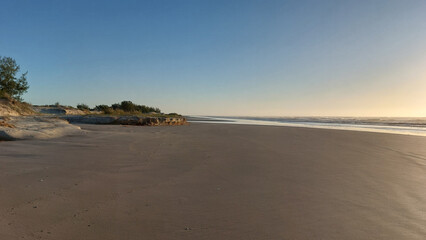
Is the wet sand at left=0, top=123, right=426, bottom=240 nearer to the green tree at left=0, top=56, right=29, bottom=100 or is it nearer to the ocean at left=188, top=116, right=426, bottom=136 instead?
the ocean at left=188, top=116, right=426, bottom=136

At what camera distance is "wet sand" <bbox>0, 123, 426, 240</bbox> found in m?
1.87

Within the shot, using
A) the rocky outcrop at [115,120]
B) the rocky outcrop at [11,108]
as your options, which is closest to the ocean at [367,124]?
the rocky outcrop at [115,120]

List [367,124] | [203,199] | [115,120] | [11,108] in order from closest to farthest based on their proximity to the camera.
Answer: [203,199] → [115,120] → [11,108] → [367,124]

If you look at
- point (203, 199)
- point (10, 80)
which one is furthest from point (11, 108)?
point (203, 199)

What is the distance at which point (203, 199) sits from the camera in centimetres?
253

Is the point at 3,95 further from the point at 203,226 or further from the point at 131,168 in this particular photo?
the point at 203,226

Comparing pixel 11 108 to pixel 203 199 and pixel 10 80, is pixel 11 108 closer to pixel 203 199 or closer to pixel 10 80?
pixel 10 80

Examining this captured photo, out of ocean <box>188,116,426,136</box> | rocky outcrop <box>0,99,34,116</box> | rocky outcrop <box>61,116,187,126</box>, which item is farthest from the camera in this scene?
rocky outcrop <box>0,99,34,116</box>

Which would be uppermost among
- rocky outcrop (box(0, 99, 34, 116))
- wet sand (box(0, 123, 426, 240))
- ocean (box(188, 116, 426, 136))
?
rocky outcrop (box(0, 99, 34, 116))

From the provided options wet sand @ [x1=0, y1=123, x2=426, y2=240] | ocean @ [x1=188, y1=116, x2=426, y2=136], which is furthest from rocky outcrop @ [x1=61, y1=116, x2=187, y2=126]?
ocean @ [x1=188, y1=116, x2=426, y2=136]

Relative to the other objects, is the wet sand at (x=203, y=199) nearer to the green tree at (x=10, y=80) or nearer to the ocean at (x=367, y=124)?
the ocean at (x=367, y=124)

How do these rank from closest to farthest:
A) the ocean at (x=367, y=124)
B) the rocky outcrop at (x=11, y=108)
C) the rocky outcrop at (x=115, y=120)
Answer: the rocky outcrop at (x=115, y=120), the ocean at (x=367, y=124), the rocky outcrop at (x=11, y=108)

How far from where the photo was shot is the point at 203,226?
6.35ft

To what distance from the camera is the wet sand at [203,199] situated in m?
1.87
